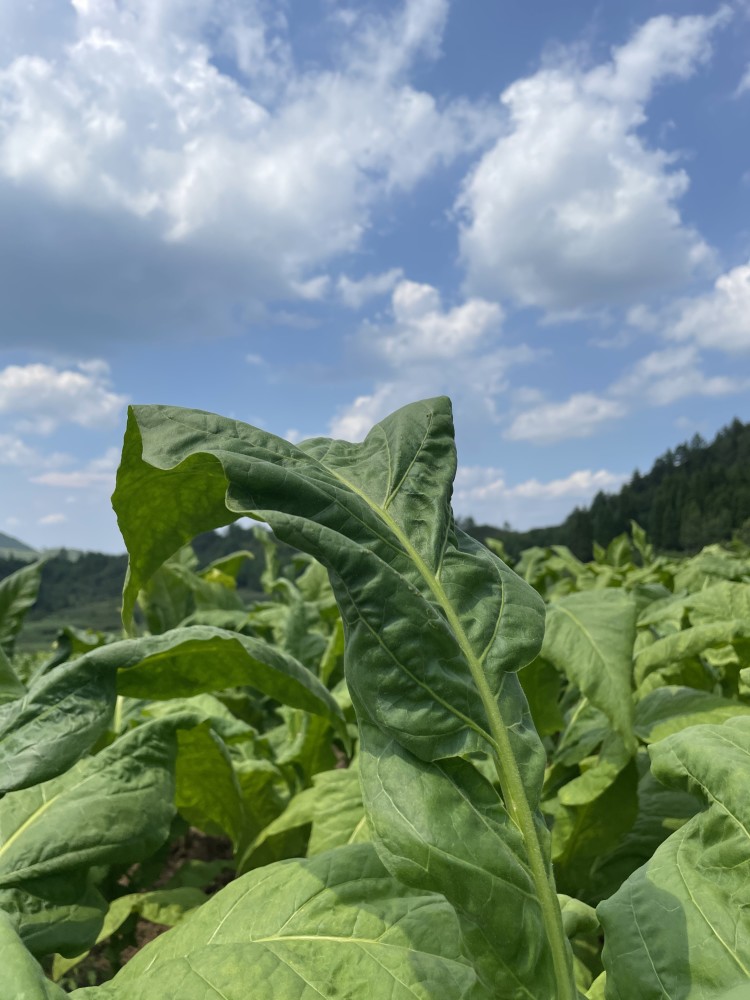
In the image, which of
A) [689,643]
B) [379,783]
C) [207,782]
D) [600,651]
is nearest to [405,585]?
[379,783]

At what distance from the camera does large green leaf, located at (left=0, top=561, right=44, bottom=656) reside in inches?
105

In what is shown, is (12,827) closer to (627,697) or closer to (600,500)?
(627,697)

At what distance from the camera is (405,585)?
2.73ft

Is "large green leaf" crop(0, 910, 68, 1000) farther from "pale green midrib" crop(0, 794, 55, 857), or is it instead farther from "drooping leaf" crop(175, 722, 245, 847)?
"drooping leaf" crop(175, 722, 245, 847)

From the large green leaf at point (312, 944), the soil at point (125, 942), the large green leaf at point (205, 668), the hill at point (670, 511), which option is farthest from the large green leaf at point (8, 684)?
the hill at point (670, 511)

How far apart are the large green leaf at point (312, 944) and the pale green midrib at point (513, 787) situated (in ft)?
0.33

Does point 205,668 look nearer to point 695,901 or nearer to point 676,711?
point 695,901

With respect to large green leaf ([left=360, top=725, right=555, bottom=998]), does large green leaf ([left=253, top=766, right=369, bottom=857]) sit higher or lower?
lower

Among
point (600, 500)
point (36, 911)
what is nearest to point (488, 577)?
point (36, 911)

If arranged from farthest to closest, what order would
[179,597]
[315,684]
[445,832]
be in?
[179,597] < [315,684] < [445,832]

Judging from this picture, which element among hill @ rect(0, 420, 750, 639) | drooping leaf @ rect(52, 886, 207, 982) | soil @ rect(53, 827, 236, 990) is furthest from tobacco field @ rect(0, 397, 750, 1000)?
hill @ rect(0, 420, 750, 639)

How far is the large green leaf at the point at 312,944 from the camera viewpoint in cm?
75

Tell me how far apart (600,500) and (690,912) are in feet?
109

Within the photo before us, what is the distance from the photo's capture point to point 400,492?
1016 mm
